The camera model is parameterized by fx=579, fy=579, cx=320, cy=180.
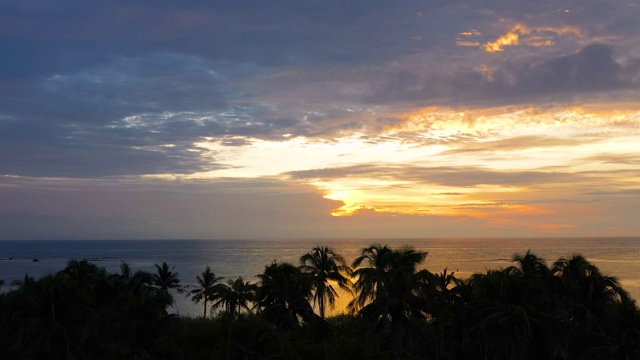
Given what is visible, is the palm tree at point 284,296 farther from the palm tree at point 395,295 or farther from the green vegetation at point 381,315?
the palm tree at point 395,295

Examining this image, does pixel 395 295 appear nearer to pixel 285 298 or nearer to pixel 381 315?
pixel 381 315

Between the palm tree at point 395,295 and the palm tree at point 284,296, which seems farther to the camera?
the palm tree at point 284,296

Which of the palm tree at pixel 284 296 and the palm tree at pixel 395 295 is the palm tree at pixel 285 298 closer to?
the palm tree at pixel 284 296

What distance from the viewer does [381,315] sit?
55.5m

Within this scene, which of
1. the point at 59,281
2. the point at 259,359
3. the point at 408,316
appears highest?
the point at 59,281

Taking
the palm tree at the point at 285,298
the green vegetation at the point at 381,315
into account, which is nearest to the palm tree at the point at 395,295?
the green vegetation at the point at 381,315

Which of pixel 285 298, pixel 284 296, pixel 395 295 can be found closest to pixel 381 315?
pixel 395 295

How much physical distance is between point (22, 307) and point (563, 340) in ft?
153

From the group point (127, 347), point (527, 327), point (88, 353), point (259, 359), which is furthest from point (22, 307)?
point (527, 327)

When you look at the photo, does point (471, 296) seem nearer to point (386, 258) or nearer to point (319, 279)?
point (386, 258)

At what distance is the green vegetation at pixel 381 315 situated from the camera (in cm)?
4631

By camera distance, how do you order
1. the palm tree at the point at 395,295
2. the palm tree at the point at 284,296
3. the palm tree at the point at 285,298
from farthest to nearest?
the palm tree at the point at 284,296 → the palm tree at the point at 285,298 → the palm tree at the point at 395,295

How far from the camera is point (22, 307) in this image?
51312 mm

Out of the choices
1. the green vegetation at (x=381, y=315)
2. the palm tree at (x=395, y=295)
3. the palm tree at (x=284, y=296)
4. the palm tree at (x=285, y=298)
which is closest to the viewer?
the green vegetation at (x=381, y=315)
